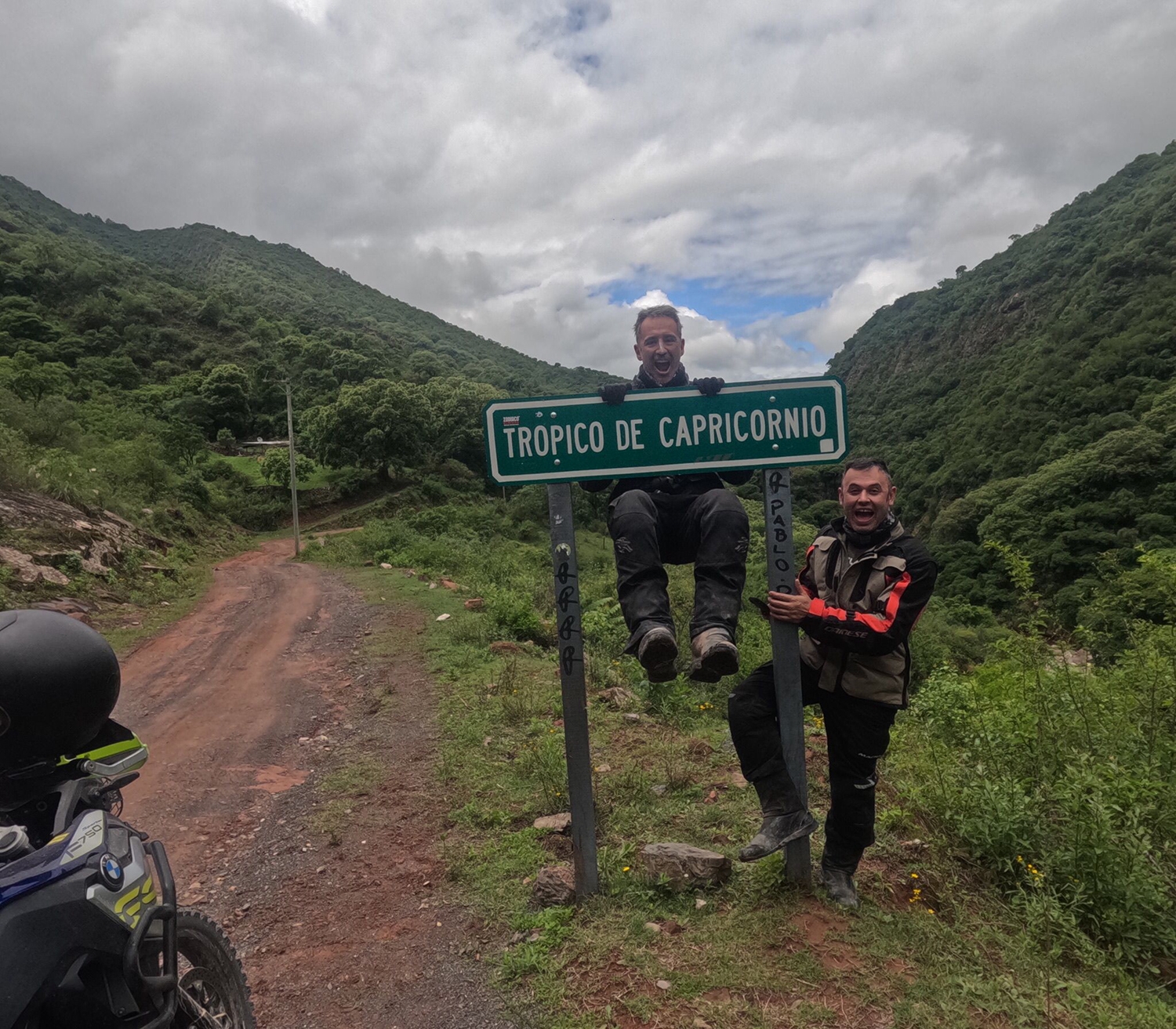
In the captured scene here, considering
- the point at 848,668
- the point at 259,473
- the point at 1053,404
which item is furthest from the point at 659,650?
the point at 1053,404

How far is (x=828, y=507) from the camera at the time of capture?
39.5 m

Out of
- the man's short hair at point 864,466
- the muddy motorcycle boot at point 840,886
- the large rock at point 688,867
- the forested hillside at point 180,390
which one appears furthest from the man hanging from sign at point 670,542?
the forested hillside at point 180,390

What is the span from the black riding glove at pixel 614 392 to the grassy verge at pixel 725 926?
1.95 metres

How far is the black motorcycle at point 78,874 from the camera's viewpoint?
118 cm

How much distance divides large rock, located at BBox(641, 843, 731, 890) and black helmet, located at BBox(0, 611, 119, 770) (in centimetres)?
206

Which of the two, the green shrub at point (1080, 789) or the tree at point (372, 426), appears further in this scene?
the tree at point (372, 426)

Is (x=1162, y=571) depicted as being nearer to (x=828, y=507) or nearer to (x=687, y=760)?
(x=687, y=760)

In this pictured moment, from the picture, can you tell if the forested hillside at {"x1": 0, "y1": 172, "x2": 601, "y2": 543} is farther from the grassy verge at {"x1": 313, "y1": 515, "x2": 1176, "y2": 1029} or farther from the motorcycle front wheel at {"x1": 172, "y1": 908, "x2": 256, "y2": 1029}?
the motorcycle front wheel at {"x1": 172, "y1": 908, "x2": 256, "y2": 1029}

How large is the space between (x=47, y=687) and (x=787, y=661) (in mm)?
2226

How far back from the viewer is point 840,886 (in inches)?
99.9

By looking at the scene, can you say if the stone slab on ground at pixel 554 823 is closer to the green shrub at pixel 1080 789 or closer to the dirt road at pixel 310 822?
the dirt road at pixel 310 822

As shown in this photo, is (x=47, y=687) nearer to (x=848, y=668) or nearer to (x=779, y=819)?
(x=779, y=819)

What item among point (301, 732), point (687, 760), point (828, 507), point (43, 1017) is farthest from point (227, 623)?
point (828, 507)

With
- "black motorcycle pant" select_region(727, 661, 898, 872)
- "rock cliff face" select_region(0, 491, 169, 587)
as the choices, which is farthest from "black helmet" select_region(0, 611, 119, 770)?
"rock cliff face" select_region(0, 491, 169, 587)
